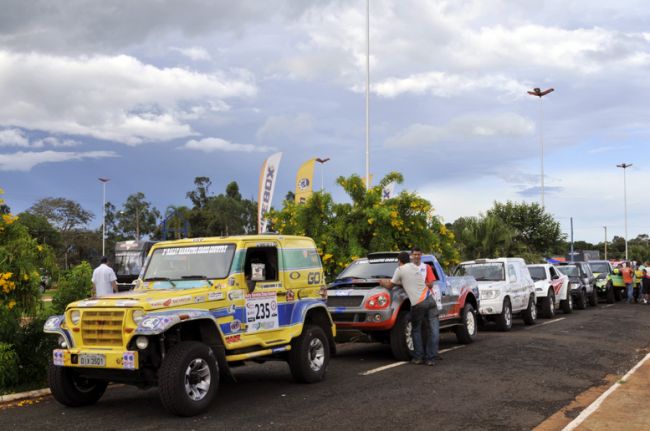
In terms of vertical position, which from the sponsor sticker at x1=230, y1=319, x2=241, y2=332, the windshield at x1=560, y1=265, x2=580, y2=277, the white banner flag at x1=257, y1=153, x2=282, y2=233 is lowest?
the sponsor sticker at x1=230, y1=319, x2=241, y2=332

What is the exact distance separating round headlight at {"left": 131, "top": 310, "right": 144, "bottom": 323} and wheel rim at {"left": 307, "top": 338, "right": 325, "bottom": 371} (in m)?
2.77

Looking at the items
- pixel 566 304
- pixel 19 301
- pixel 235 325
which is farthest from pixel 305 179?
pixel 235 325

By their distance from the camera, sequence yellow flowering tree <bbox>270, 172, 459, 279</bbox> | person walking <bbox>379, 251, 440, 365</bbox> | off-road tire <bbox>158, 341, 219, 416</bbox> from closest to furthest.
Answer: off-road tire <bbox>158, 341, 219, 416</bbox>, person walking <bbox>379, 251, 440, 365</bbox>, yellow flowering tree <bbox>270, 172, 459, 279</bbox>

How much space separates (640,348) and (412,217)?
313 inches

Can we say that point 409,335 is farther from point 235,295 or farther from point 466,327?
point 235,295

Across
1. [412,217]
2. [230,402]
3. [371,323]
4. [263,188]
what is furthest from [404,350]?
[263,188]

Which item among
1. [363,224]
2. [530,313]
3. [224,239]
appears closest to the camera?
[224,239]

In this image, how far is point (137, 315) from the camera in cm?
738

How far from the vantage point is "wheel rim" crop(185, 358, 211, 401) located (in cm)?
743

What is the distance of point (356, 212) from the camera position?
791 inches

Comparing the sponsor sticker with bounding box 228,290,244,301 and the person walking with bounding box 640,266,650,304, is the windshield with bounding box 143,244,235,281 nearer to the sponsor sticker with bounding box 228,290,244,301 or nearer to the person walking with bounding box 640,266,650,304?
the sponsor sticker with bounding box 228,290,244,301

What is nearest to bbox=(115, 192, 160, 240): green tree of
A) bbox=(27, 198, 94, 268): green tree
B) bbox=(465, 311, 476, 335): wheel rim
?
bbox=(27, 198, 94, 268): green tree

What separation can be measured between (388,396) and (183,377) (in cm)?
276

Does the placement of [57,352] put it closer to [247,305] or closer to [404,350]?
[247,305]
